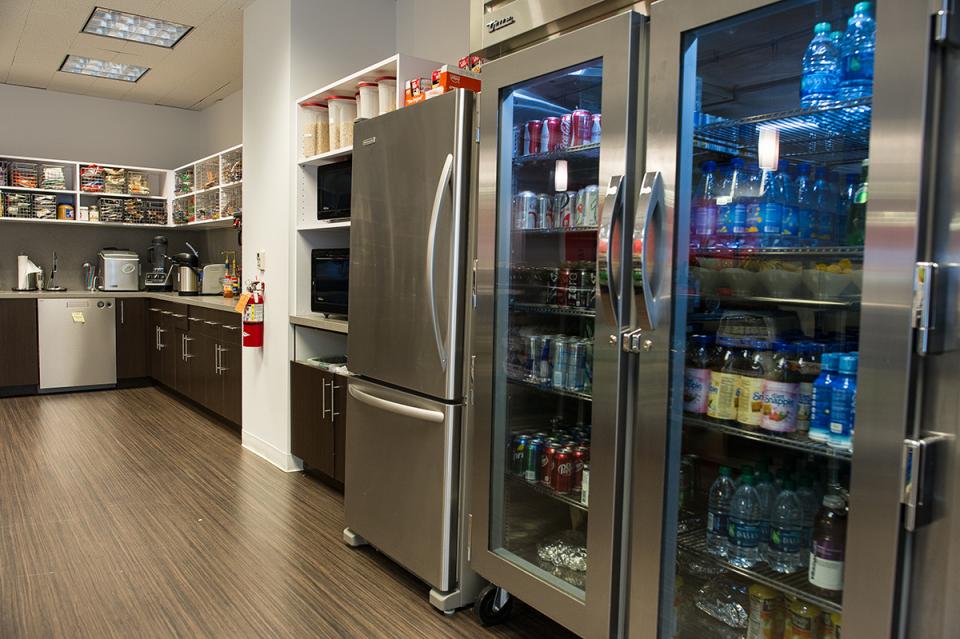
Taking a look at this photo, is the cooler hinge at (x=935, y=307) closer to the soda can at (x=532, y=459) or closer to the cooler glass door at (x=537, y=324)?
the cooler glass door at (x=537, y=324)

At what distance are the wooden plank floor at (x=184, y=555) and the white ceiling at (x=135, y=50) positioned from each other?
9.47 ft

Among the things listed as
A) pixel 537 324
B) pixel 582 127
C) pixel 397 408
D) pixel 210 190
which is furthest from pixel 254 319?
pixel 582 127

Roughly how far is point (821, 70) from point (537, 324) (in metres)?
1.15

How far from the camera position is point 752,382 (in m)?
1.66

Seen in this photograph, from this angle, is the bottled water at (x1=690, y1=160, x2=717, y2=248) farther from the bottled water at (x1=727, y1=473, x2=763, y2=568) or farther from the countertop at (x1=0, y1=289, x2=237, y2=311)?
the countertop at (x1=0, y1=289, x2=237, y2=311)

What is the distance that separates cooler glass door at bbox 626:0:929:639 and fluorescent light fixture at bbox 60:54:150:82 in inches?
224

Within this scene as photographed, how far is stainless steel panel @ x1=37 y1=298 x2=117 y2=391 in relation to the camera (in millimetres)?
6195

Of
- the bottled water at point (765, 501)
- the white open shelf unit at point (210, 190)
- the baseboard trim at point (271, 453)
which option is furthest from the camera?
the white open shelf unit at point (210, 190)

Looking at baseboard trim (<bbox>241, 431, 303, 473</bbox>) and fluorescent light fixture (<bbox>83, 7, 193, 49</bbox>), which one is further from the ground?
fluorescent light fixture (<bbox>83, 7, 193, 49</bbox>)

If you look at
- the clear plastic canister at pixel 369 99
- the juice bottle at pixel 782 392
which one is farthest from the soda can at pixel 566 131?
the clear plastic canister at pixel 369 99

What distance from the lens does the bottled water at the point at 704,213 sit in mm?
1727

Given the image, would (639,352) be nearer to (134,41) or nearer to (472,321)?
(472,321)

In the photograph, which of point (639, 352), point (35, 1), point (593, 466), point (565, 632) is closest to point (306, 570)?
point (565, 632)

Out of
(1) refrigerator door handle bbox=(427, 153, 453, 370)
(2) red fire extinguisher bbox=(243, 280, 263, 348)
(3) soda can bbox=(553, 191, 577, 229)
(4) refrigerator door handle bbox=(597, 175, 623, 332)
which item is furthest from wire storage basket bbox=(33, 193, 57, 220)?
(4) refrigerator door handle bbox=(597, 175, 623, 332)
